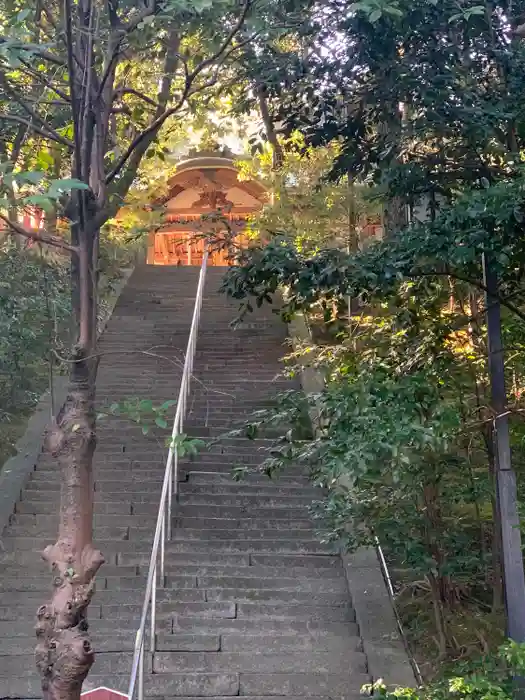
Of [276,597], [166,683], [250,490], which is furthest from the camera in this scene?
[250,490]

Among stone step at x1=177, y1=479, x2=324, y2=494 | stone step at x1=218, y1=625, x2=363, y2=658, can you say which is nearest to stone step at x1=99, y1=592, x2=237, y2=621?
stone step at x1=218, y1=625, x2=363, y2=658

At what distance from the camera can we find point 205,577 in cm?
673

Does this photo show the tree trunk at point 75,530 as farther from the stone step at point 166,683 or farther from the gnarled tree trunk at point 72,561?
the stone step at point 166,683

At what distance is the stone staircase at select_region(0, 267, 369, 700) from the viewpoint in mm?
5523

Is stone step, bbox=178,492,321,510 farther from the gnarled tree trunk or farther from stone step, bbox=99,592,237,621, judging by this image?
the gnarled tree trunk

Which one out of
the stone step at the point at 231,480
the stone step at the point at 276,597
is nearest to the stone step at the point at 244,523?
the stone step at the point at 231,480

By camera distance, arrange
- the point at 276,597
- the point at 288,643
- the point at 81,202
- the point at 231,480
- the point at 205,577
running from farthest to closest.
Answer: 1. the point at 231,480
2. the point at 205,577
3. the point at 276,597
4. the point at 288,643
5. the point at 81,202

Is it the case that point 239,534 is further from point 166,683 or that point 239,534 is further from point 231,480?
point 166,683

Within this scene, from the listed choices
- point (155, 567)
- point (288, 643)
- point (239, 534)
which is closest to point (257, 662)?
point (288, 643)

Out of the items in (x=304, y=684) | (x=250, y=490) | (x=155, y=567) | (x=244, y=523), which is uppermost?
(x=250, y=490)

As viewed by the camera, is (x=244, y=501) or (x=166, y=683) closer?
(x=166, y=683)

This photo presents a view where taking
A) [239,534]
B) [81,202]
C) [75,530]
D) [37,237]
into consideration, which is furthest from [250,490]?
[37,237]

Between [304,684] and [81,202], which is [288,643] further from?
[81,202]

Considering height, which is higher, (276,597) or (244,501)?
(244,501)
